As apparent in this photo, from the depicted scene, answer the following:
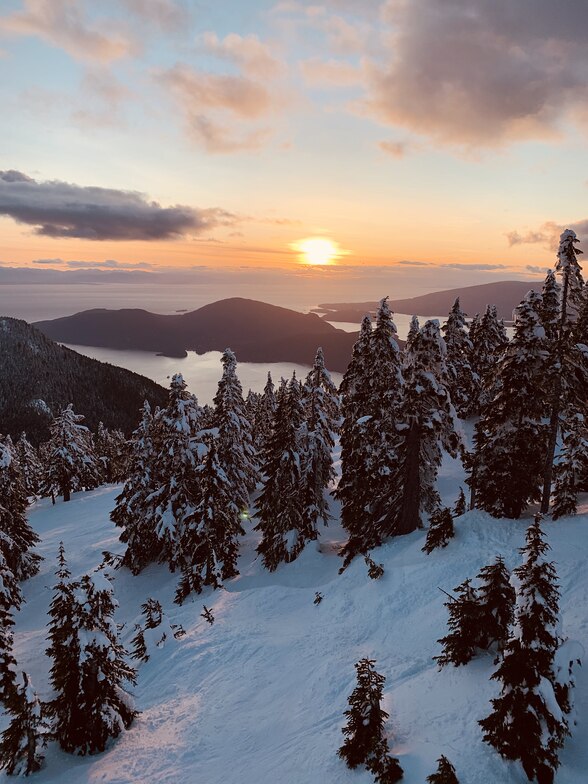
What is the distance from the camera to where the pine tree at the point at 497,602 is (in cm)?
1152

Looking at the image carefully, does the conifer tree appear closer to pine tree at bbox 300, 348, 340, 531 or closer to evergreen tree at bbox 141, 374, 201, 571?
pine tree at bbox 300, 348, 340, 531

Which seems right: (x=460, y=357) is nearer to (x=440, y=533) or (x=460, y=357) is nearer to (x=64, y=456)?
(x=440, y=533)

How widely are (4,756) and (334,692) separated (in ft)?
31.0

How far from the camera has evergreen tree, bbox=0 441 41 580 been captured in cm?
3272

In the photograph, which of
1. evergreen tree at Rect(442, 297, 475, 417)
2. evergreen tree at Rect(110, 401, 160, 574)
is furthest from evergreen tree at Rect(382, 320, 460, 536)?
evergreen tree at Rect(442, 297, 475, 417)

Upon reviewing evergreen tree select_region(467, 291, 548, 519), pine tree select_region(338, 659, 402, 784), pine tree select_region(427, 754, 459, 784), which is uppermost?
evergreen tree select_region(467, 291, 548, 519)

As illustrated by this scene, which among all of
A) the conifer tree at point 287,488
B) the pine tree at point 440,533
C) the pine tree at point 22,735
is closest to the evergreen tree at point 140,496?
the conifer tree at point 287,488

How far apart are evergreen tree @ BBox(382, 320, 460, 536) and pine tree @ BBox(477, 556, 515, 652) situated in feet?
33.1

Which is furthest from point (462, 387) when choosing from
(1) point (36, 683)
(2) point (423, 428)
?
(1) point (36, 683)

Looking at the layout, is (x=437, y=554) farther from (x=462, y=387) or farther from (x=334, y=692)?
(x=462, y=387)

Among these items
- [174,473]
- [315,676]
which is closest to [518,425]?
[315,676]

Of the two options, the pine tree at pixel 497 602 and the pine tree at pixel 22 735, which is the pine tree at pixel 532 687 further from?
the pine tree at pixel 22 735

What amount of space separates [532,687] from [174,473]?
77.6ft

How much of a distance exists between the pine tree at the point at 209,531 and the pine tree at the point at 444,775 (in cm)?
1822
